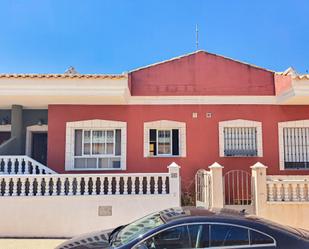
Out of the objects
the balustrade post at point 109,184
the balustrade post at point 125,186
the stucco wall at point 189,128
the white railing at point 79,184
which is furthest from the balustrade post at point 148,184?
the stucco wall at point 189,128

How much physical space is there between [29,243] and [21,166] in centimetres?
319

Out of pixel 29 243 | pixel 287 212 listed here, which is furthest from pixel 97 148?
pixel 287 212

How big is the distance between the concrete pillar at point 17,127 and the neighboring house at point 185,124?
0.04m

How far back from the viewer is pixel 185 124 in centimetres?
1323

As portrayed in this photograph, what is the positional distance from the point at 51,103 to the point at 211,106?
608cm

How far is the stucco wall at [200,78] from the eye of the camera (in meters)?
13.3

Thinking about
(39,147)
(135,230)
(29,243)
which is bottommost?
(29,243)

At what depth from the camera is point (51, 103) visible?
43.0 feet

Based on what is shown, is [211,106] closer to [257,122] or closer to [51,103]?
[257,122]

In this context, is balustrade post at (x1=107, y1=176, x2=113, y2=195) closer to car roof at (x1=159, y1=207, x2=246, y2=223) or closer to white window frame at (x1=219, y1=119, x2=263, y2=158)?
white window frame at (x1=219, y1=119, x2=263, y2=158)

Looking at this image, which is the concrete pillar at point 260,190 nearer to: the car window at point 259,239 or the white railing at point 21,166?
the car window at point 259,239

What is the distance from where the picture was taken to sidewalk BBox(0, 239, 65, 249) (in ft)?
28.8

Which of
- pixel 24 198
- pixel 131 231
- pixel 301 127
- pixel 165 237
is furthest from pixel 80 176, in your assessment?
pixel 301 127

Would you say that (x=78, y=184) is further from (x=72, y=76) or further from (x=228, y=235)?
(x=228, y=235)
